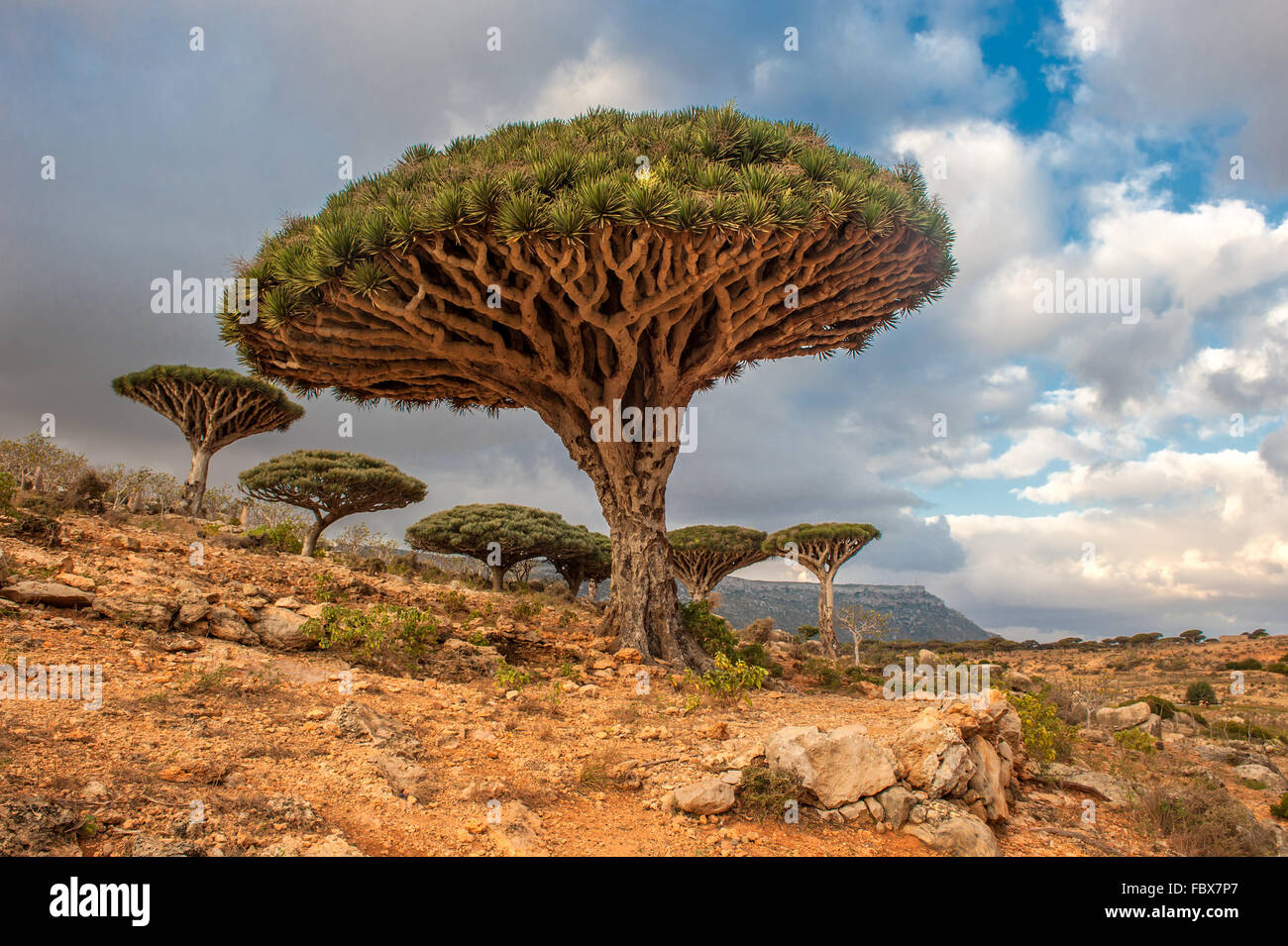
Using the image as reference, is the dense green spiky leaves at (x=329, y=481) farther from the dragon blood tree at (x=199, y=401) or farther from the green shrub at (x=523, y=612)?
the green shrub at (x=523, y=612)

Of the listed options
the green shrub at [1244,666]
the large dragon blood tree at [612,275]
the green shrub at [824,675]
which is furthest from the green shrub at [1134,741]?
the green shrub at [1244,666]

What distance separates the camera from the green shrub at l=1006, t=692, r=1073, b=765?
6805mm

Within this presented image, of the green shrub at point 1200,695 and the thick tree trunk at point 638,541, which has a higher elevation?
the thick tree trunk at point 638,541

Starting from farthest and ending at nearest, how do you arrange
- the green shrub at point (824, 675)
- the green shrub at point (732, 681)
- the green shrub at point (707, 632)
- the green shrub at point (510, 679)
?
the green shrub at point (824, 675) < the green shrub at point (707, 632) < the green shrub at point (732, 681) < the green shrub at point (510, 679)

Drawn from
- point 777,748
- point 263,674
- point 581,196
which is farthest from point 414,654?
point 581,196

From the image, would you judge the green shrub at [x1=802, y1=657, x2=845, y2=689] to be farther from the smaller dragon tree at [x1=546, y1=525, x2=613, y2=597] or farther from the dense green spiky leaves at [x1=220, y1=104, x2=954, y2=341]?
the smaller dragon tree at [x1=546, y1=525, x2=613, y2=597]

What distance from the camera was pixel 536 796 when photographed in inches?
185

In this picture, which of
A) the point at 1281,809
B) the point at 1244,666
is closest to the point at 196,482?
the point at 1281,809

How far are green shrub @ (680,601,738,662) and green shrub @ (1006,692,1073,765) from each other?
163 inches

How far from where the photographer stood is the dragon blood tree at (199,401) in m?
25.0

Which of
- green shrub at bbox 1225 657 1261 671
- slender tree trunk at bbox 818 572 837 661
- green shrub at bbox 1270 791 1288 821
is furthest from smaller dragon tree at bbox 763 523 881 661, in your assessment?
green shrub at bbox 1270 791 1288 821

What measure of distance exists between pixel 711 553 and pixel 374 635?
26.1 m

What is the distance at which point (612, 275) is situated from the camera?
9.07 metres
